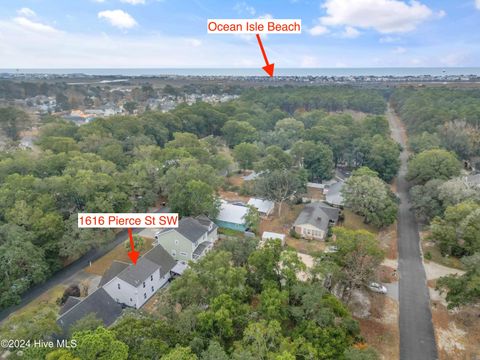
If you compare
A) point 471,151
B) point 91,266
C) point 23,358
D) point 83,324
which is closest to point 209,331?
point 83,324

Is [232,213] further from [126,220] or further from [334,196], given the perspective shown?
[334,196]

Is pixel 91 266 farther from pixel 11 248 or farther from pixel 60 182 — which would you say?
pixel 60 182

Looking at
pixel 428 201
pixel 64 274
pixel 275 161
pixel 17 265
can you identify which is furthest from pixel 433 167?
pixel 17 265

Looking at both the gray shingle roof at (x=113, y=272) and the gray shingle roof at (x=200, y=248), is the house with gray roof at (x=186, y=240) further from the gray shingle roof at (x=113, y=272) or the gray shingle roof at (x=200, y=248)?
the gray shingle roof at (x=113, y=272)

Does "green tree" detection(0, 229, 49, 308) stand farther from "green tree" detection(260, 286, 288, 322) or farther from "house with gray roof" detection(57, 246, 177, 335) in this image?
"green tree" detection(260, 286, 288, 322)

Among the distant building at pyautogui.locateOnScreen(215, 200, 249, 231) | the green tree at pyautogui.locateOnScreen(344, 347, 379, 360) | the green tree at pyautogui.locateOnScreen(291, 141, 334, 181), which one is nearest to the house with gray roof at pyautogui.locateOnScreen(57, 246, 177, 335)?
the distant building at pyautogui.locateOnScreen(215, 200, 249, 231)

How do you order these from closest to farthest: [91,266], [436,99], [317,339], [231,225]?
1. [317,339]
2. [91,266]
3. [231,225]
4. [436,99]

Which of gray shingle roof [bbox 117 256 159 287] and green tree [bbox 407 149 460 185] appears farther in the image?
green tree [bbox 407 149 460 185]
